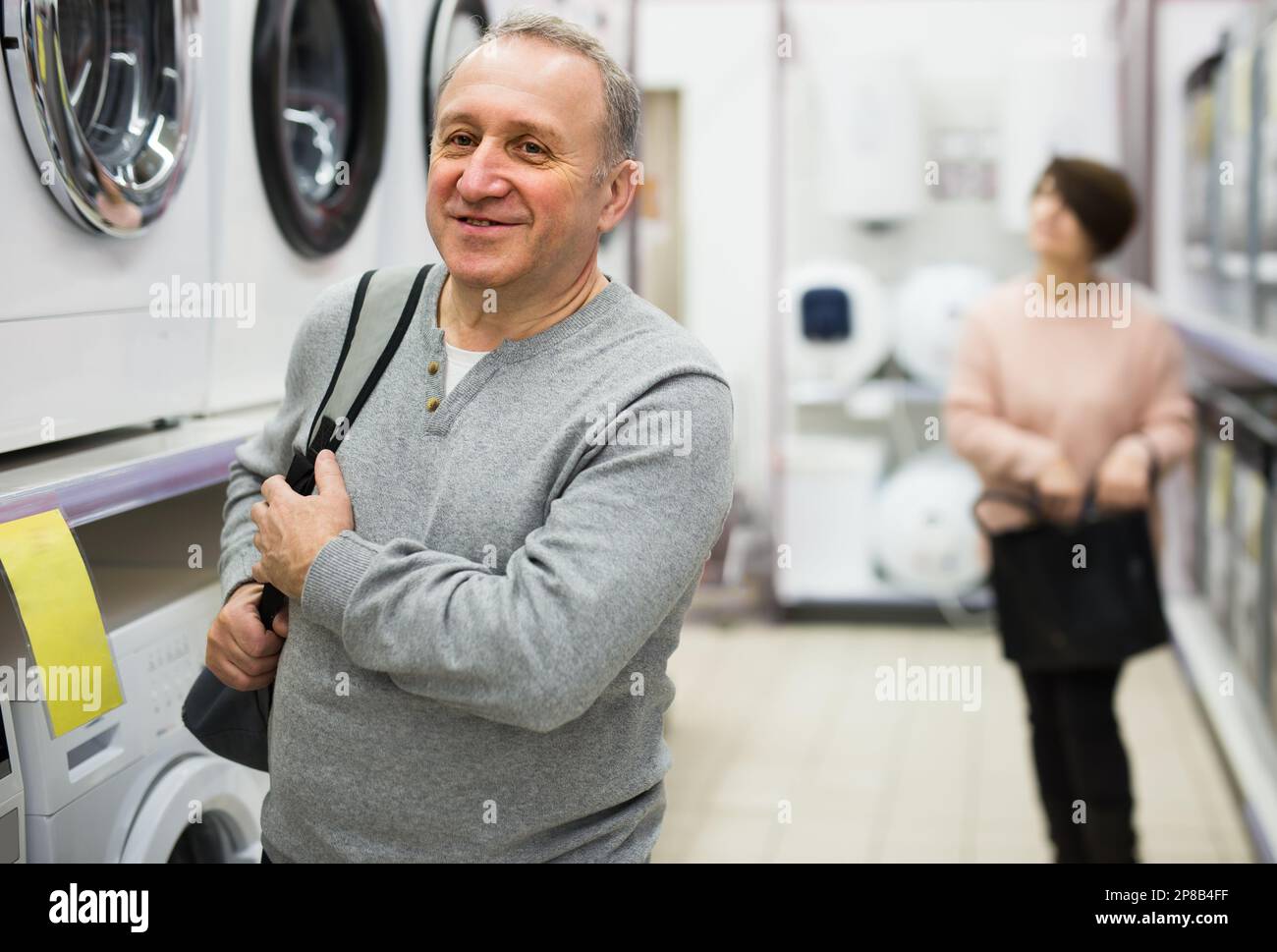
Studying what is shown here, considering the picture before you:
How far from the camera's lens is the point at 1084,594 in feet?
7.78

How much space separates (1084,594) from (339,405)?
1.57 meters

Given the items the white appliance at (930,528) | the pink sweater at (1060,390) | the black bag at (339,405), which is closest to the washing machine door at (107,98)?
the black bag at (339,405)

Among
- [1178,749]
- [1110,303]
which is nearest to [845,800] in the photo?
[1178,749]

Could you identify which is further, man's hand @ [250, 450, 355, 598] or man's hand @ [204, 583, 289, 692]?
man's hand @ [204, 583, 289, 692]

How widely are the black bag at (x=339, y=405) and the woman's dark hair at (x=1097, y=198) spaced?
1.64 metres

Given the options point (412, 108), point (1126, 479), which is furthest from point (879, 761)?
point (412, 108)

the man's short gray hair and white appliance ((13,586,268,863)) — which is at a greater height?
the man's short gray hair

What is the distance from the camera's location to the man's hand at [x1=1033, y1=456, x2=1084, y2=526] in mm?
2408

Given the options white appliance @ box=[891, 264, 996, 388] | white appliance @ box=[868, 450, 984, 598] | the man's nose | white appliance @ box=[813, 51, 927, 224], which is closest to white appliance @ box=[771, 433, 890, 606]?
white appliance @ box=[868, 450, 984, 598]

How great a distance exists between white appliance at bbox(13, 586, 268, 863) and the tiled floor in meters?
1.33

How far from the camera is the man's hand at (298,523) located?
1146 mm

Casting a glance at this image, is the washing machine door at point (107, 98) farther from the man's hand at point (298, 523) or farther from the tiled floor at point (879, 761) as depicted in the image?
the tiled floor at point (879, 761)

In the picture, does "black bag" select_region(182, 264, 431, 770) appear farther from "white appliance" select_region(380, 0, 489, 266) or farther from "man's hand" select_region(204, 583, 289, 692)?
"white appliance" select_region(380, 0, 489, 266)

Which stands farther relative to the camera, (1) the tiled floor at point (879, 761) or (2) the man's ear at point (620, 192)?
(1) the tiled floor at point (879, 761)
